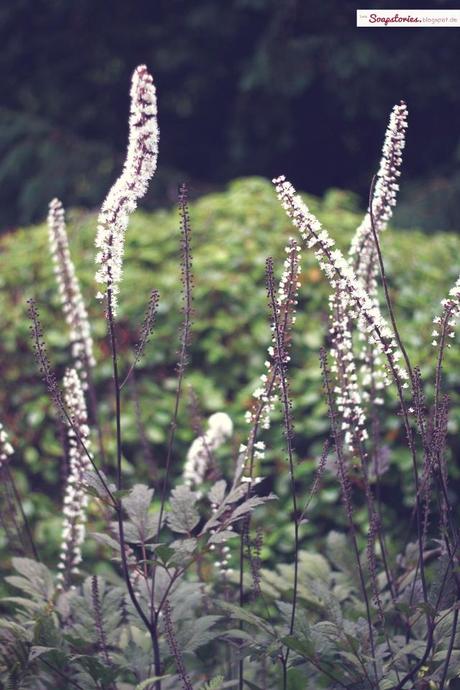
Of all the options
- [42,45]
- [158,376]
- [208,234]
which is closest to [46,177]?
[42,45]

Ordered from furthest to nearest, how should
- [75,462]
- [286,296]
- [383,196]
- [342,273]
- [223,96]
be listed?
[223,96] < [75,462] < [383,196] < [286,296] < [342,273]

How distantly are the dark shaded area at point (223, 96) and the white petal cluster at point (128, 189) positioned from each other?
22.5 ft

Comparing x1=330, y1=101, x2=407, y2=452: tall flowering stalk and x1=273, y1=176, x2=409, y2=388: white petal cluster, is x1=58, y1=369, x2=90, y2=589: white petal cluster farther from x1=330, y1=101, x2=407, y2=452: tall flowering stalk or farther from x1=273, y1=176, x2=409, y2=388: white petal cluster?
x1=273, y1=176, x2=409, y2=388: white petal cluster

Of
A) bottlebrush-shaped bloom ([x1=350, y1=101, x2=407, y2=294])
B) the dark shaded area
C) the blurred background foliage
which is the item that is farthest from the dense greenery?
the dark shaded area

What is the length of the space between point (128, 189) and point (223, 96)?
8.60 meters

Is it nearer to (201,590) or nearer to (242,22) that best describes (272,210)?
(201,590)

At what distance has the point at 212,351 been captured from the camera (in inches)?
197

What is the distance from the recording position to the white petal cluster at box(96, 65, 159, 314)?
7.43ft

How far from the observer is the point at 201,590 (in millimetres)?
3113

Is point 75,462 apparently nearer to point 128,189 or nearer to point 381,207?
point 128,189

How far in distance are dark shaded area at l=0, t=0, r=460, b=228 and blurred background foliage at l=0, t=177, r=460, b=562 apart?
3.75 meters

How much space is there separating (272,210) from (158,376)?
1489 millimetres

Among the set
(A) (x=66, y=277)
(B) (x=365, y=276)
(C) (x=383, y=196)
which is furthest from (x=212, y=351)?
(C) (x=383, y=196)

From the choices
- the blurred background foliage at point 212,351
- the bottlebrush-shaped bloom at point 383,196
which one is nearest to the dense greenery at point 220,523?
the blurred background foliage at point 212,351
